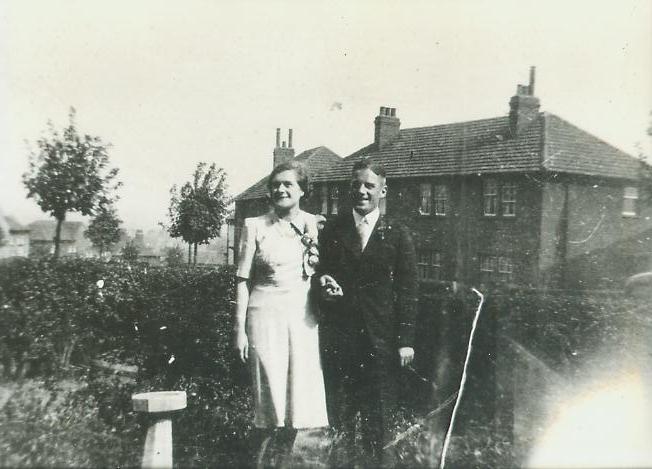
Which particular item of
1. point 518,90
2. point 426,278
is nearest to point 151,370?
point 426,278

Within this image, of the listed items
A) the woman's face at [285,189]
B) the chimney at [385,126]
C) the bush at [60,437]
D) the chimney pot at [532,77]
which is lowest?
the bush at [60,437]

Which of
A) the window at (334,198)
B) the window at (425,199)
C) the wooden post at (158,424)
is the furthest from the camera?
the window at (334,198)

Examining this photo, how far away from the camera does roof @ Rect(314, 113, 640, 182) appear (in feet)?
15.3

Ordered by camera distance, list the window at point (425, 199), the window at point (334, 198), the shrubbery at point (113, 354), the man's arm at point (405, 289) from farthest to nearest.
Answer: the window at point (334, 198) < the window at point (425, 199) < the shrubbery at point (113, 354) < the man's arm at point (405, 289)

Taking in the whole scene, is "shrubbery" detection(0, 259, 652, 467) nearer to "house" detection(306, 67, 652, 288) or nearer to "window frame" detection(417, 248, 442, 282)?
"window frame" detection(417, 248, 442, 282)

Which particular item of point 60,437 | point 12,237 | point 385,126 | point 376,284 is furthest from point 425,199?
point 12,237

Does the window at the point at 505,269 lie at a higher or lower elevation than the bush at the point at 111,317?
higher

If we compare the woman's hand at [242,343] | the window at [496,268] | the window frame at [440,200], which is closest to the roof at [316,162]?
the window frame at [440,200]

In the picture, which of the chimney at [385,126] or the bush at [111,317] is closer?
the chimney at [385,126]

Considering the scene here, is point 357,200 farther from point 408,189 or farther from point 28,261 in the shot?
point 28,261

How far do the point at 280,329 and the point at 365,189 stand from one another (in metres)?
A: 1.08

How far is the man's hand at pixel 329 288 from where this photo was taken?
11.0ft

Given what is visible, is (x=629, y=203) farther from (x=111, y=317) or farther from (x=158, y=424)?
(x=111, y=317)

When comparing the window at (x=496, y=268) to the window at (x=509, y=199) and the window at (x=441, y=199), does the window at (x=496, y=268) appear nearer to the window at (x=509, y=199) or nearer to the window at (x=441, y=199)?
the window at (x=509, y=199)
